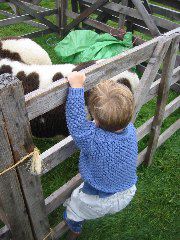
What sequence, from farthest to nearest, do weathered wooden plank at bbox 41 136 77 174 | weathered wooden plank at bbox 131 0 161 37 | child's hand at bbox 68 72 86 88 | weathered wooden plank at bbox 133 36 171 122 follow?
weathered wooden plank at bbox 131 0 161 37
weathered wooden plank at bbox 133 36 171 122
weathered wooden plank at bbox 41 136 77 174
child's hand at bbox 68 72 86 88

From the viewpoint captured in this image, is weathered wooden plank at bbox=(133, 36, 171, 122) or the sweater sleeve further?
weathered wooden plank at bbox=(133, 36, 171, 122)

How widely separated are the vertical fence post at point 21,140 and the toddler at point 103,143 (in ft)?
0.91

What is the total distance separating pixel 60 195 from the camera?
2.61 metres

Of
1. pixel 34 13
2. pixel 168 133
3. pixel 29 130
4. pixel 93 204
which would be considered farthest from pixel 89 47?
pixel 29 130

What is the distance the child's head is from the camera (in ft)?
5.94

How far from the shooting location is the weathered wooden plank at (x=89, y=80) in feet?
5.66

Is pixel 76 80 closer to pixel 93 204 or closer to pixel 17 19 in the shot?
pixel 93 204

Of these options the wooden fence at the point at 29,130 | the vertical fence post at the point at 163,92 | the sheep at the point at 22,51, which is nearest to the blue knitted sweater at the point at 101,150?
the wooden fence at the point at 29,130

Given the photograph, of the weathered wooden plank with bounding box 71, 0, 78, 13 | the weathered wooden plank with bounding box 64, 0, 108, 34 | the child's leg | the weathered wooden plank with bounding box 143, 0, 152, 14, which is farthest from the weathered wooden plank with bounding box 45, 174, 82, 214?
the weathered wooden plank with bounding box 71, 0, 78, 13

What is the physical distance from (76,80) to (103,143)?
42 centimetres

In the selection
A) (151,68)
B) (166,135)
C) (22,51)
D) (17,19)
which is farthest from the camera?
(17,19)

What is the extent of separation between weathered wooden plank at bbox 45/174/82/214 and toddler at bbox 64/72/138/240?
239 millimetres

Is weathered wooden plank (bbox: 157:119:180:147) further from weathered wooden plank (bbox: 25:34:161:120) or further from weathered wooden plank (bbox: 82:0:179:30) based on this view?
weathered wooden plank (bbox: 25:34:161:120)

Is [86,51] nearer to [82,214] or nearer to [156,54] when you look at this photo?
[156,54]
